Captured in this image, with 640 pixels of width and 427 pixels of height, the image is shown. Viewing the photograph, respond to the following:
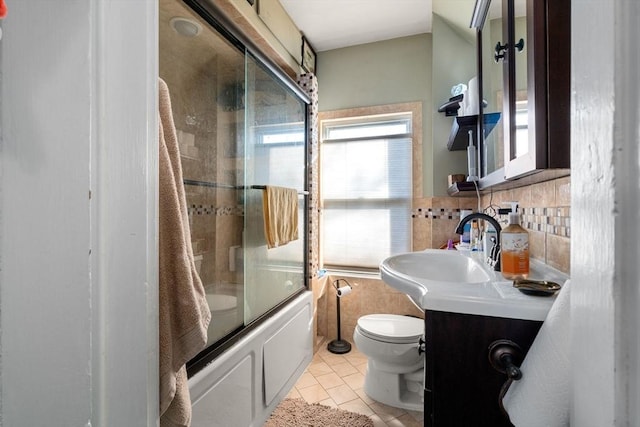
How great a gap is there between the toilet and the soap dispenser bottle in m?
0.90

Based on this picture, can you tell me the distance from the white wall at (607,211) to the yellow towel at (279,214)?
1512 mm

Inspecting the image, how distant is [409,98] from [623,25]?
94.8 inches

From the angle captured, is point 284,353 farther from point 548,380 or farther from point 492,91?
point 492,91

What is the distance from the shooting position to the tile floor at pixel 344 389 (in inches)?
65.1

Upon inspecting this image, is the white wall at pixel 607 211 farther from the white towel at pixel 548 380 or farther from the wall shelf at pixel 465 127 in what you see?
the wall shelf at pixel 465 127

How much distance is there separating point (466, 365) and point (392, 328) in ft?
3.71

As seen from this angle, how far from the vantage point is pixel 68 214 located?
359 mm

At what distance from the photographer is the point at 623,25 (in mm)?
217

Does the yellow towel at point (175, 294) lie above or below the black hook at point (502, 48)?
below

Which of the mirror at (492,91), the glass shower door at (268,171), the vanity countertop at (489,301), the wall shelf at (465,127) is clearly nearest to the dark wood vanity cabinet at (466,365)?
the vanity countertop at (489,301)

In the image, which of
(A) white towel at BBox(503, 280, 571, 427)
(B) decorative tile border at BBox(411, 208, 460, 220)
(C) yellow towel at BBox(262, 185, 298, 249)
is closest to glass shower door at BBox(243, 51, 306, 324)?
(C) yellow towel at BBox(262, 185, 298, 249)

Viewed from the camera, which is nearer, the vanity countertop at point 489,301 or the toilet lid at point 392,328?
the vanity countertop at point 489,301

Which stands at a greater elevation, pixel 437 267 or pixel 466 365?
pixel 437 267

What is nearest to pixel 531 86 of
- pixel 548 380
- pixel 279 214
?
pixel 548 380
